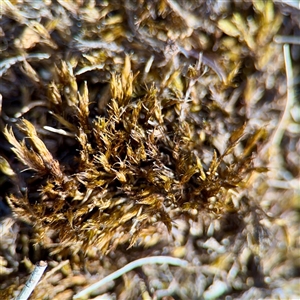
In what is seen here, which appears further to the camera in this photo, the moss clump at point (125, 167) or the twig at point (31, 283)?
the moss clump at point (125, 167)

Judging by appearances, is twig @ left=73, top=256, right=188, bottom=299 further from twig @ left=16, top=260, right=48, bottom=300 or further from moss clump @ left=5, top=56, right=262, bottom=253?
twig @ left=16, top=260, right=48, bottom=300

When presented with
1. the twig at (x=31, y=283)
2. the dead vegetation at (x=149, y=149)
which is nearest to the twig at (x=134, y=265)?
the dead vegetation at (x=149, y=149)

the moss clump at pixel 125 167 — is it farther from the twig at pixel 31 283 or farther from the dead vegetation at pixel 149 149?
the twig at pixel 31 283

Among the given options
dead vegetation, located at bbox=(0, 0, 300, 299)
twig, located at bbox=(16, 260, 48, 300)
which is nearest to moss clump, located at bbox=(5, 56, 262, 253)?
dead vegetation, located at bbox=(0, 0, 300, 299)

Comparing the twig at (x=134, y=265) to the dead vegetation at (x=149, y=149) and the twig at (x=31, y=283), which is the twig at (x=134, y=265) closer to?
the dead vegetation at (x=149, y=149)

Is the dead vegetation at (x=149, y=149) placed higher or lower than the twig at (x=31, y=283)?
higher

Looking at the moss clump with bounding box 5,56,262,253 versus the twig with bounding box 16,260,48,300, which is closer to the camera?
the twig with bounding box 16,260,48,300

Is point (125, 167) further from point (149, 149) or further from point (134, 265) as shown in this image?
point (134, 265)

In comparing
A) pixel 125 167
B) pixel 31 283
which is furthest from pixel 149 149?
pixel 31 283

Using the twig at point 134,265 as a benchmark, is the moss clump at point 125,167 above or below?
above
